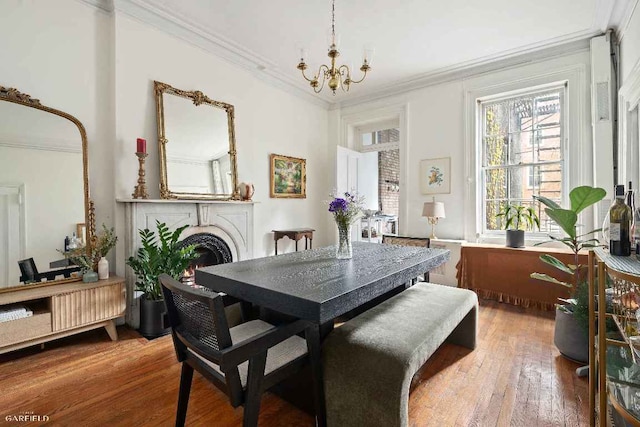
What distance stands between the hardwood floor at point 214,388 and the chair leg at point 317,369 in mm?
191

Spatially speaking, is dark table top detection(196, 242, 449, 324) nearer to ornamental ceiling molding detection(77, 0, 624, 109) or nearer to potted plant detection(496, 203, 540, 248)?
potted plant detection(496, 203, 540, 248)

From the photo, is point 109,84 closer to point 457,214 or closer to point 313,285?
point 313,285

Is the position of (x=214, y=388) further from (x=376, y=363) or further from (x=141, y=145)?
(x=141, y=145)

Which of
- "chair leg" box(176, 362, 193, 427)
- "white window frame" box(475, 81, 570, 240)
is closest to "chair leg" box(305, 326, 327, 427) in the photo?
"chair leg" box(176, 362, 193, 427)

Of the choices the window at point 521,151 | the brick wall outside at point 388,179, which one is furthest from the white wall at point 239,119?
the window at point 521,151

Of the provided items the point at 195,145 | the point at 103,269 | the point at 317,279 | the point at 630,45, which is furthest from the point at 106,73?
the point at 630,45

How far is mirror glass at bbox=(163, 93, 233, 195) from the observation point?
3245 millimetres

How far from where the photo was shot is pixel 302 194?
5000mm

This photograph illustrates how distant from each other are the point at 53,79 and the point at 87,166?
766 mm

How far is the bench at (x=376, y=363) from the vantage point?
52.7 inches

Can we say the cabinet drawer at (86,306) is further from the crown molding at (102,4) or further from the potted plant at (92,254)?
the crown molding at (102,4)

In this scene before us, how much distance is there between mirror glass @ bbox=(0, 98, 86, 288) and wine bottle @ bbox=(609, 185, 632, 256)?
153 inches

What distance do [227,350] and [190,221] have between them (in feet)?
8.04

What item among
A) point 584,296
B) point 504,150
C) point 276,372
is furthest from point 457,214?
point 276,372
